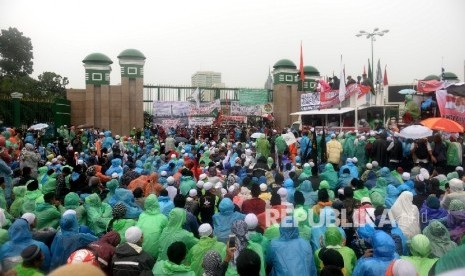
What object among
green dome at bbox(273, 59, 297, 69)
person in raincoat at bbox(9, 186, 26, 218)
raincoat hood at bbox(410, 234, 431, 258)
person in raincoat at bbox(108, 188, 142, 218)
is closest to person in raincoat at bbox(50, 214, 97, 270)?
person in raincoat at bbox(108, 188, 142, 218)

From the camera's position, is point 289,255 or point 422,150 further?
point 422,150

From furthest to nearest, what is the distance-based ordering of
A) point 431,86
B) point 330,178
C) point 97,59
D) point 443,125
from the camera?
point 97,59 < point 431,86 < point 443,125 < point 330,178

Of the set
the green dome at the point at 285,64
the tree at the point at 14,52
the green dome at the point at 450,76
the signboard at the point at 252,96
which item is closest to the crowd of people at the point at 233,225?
the signboard at the point at 252,96

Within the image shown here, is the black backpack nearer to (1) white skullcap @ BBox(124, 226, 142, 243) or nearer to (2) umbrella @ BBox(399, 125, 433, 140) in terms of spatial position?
(2) umbrella @ BBox(399, 125, 433, 140)

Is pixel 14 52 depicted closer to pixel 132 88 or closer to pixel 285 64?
pixel 132 88

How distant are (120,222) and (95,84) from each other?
1604 cm

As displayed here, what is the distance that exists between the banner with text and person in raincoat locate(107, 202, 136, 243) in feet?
31.8

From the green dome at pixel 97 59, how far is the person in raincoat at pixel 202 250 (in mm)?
16982

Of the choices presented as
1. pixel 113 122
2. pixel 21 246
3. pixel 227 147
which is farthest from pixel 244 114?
pixel 21 246

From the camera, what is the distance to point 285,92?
901 inches

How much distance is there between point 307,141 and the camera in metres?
12.4

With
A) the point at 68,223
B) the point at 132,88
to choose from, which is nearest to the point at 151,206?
the point at 68,223

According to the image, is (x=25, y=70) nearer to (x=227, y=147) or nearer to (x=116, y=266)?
(x=227, y=147)

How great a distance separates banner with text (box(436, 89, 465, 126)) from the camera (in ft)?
38.7
